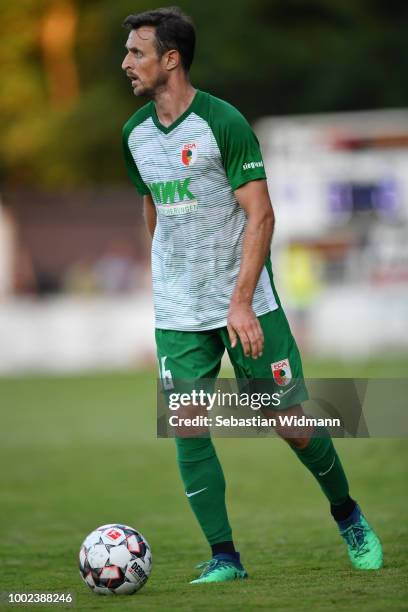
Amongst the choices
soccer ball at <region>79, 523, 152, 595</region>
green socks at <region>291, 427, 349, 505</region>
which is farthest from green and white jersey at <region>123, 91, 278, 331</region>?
soccer ball at <region>79, 523, 152, 595</region>

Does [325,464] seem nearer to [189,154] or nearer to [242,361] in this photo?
[242,361]

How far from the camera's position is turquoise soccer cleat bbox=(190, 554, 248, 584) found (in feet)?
18.8

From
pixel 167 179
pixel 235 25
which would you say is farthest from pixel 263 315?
pixel 235 25

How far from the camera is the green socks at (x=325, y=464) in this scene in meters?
5.95

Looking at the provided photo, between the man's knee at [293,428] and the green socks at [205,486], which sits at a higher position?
the man's knee at [293,428]

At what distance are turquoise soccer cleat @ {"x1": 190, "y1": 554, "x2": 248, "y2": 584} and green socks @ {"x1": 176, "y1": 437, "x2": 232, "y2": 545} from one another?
0.09m

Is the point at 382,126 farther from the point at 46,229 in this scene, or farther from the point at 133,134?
the point at 133,134

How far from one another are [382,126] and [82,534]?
18.3 metres

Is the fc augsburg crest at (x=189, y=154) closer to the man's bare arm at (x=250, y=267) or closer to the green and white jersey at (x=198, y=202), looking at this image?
the green and white jersey at (x=198, y=202)

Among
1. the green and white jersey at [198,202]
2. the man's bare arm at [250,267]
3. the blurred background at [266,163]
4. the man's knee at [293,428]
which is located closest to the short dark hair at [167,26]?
the green and white jersey at [198,202]

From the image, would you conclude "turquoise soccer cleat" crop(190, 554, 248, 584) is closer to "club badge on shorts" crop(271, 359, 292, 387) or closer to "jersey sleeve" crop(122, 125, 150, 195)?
"club badge on shorts" crop(271, 359, 292, 387)

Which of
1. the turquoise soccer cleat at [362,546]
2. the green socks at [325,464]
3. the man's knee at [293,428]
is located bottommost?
the turquoise soccer cleat at [362,546]

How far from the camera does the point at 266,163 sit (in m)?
26.8

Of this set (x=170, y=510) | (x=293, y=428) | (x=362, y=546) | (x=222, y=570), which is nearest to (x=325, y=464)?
(x=293, y=428)
